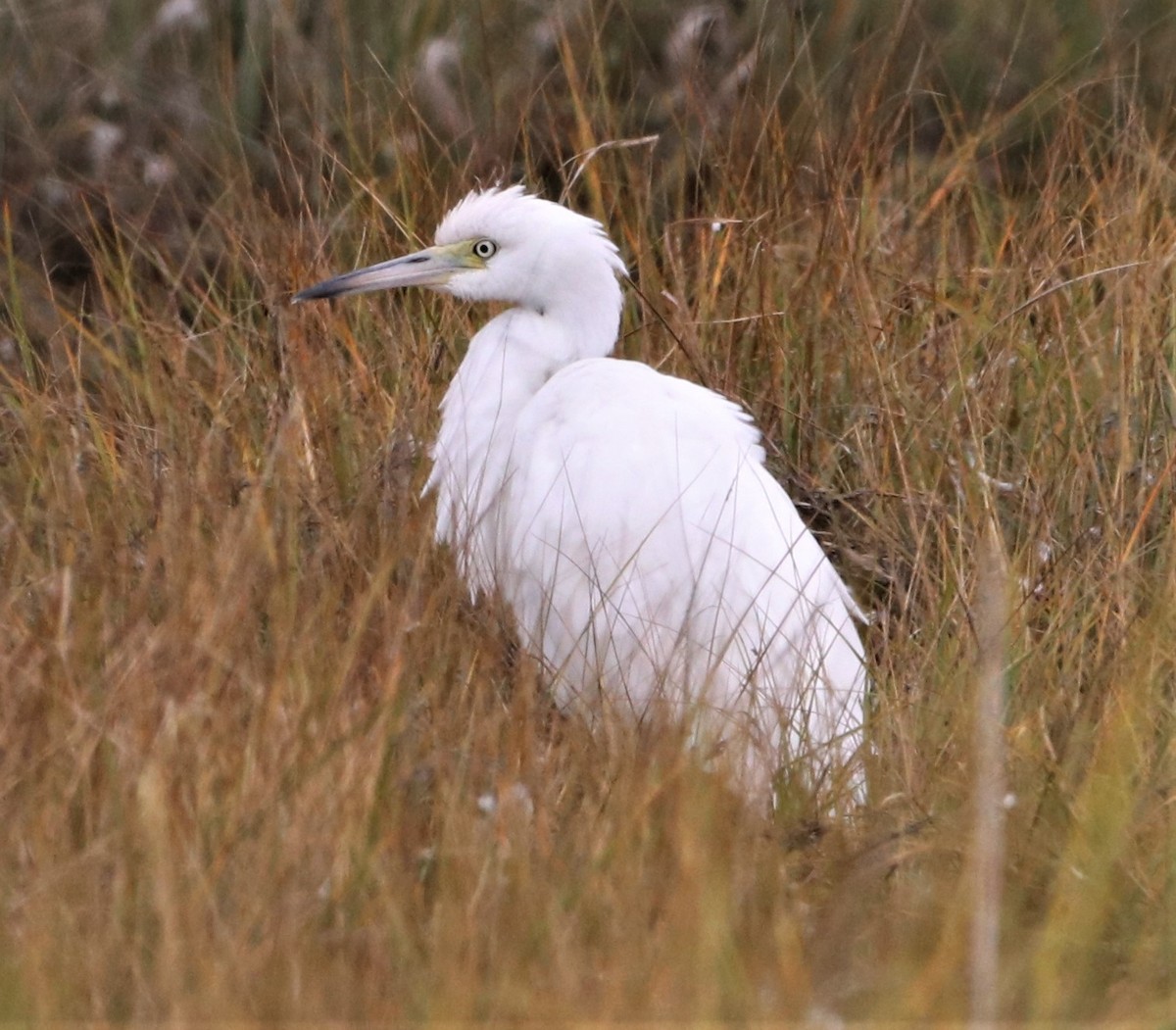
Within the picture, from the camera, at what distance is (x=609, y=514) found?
2764mm

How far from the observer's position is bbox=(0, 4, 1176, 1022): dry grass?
1.63m

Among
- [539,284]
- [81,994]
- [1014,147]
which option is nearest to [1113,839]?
[81,994]

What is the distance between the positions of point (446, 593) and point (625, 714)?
11.2 inches

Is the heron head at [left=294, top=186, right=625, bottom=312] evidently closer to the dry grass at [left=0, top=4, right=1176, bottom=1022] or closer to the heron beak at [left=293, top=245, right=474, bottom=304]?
the heron beak at [left=293, top=245, right=474, bottom=304]

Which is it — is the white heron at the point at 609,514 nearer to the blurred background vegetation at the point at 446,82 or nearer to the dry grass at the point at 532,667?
the dry grass at the point at 532,667

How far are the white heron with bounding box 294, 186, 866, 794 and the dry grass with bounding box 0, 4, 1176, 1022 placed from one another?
0.11m

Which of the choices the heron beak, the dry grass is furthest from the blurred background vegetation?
the heron beak

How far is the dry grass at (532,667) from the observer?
163 centimetres

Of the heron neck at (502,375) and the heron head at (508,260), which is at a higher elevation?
the heron head at (508,260)

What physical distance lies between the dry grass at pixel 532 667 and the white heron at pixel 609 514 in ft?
0.35

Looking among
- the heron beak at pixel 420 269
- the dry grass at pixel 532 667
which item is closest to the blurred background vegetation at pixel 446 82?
the dry grass at pixel 532 667

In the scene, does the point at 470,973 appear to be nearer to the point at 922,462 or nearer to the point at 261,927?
the point at 261,927

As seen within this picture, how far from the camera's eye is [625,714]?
232 centimetres

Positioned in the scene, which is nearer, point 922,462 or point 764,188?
point 922,462
